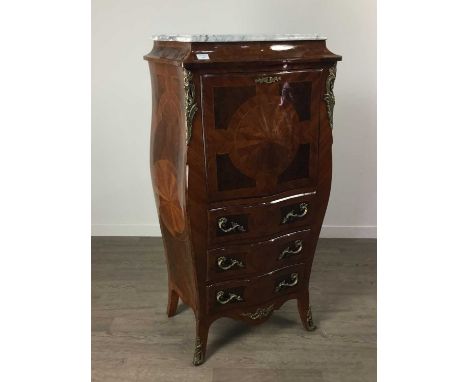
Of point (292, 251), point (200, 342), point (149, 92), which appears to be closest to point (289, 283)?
point (292, 251)

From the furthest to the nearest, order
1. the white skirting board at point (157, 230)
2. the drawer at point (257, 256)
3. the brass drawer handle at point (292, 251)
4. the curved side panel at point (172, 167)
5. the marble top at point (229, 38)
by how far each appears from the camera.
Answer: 1. the white skirting board at point (157, 230)
2. the brass drawer handle at point (292, 251)
3. the drawer at point (257, 256)
4. the curved side panel at point (172, 167)
5. the marble top at point (229, 38)

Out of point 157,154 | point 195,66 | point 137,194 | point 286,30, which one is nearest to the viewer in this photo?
point 195,66

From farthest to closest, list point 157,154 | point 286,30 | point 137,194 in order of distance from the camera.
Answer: point 137,194, point 286,30, point 157,154

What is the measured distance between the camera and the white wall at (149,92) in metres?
2.72

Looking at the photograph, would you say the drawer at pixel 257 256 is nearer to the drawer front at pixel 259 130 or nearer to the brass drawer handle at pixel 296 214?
the brass drawer handle at pixel 296 214

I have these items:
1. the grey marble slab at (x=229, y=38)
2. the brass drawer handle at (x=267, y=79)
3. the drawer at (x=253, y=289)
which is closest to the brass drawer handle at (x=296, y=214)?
the drawer at (x=253, y=289)

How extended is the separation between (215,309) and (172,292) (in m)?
0.36

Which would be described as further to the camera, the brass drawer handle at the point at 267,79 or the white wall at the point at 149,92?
the white wall at the point at 149,92

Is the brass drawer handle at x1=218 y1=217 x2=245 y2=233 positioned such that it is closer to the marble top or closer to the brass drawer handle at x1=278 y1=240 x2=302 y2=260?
the brass drawer handle at x1=278 y1=240 x2=302 y2=260
